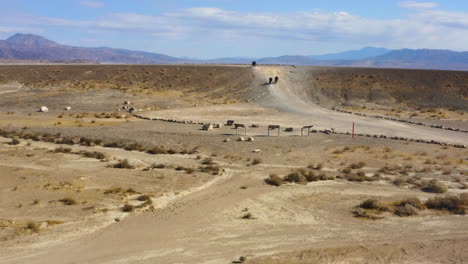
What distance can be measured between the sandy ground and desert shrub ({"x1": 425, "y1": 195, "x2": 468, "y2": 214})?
1.99 ft

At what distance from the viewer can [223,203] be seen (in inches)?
709

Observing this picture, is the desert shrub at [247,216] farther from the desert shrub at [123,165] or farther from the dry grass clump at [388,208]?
the desert shrub at [123,165]

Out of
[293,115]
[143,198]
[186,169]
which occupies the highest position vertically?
[293,115]

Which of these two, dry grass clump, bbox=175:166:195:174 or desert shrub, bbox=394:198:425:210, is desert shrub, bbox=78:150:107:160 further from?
desert shrub, bbox=394:198:425:210

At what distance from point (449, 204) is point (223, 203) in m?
9.07

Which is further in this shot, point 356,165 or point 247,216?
point 356,165

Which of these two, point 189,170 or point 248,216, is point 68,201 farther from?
point 248,216

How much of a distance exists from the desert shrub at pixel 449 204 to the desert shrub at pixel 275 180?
21.3 ft

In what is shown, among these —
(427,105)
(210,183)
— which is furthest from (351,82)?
(210,183)

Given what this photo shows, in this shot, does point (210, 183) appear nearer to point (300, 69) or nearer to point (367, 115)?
point (367, 115)

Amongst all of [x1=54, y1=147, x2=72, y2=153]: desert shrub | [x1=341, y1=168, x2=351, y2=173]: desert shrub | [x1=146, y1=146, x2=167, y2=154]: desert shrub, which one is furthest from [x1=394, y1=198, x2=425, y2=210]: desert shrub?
[x1=54, y1=147, x2=72, y2=153]: desert shrub

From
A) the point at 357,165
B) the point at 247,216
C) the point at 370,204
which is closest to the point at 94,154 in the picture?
the point at 247,216

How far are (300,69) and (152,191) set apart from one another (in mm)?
67681

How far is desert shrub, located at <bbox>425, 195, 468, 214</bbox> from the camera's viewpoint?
56.3 ft
